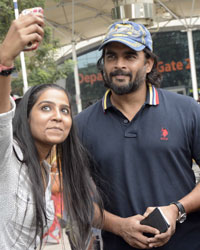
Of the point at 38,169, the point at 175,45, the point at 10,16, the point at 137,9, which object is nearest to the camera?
the point at 38,169

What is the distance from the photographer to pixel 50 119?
235cm

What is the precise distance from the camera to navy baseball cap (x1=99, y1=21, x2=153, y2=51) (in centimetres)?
296

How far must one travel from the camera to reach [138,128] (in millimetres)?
2908

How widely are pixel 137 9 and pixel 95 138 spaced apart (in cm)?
338

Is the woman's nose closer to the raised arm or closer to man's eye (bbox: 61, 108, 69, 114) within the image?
man's eye (bbox: 61, 108, 69, 114)

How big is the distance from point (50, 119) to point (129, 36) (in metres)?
1.01

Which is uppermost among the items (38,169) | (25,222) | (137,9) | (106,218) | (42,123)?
(137,9)

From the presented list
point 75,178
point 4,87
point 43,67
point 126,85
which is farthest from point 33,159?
point 43,67

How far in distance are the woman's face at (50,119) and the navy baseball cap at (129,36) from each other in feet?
2.26

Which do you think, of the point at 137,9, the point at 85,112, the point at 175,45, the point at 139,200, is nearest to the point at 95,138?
the point at 85,112

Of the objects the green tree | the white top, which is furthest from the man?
the green tree

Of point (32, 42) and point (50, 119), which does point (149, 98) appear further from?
point (32, 42)

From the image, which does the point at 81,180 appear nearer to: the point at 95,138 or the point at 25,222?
the point at 95,138

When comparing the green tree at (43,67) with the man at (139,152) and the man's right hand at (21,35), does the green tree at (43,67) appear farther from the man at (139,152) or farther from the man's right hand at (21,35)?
the man's right hand at (21,35)
